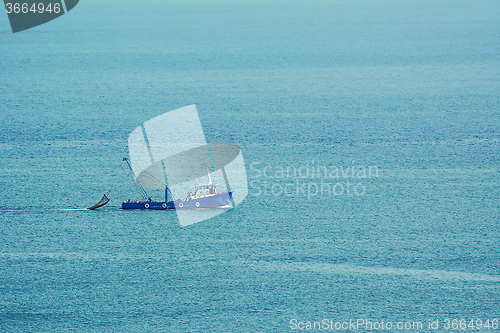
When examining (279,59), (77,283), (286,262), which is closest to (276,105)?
(279,59)

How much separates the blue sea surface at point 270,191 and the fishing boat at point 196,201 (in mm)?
247

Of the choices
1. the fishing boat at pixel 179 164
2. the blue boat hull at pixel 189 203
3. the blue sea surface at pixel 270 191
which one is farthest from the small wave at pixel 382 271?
the fishing boat at pixel 179 164

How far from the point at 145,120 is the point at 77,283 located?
8269 mm

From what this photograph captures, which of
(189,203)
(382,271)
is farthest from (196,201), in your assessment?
(382,271)

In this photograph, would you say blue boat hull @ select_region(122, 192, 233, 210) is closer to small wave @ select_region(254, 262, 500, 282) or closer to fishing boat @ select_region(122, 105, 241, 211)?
fishing boat @ select_region(122, 105, 241, 211)

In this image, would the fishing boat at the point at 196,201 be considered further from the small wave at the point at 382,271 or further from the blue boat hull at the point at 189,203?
the small wave at the point at 382,271

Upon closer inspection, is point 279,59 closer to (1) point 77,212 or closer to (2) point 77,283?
(1) point 77,212

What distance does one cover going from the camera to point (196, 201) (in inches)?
456

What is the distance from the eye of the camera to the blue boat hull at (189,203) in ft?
38.1

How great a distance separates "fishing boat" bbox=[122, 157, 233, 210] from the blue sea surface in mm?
247

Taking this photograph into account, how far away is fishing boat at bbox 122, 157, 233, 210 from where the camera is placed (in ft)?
38.1

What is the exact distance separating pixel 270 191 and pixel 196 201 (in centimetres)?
201

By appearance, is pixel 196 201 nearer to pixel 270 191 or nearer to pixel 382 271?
pixel 270 191

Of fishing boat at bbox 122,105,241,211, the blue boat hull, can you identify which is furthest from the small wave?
fishing boat at bbox 122,105,241,211
